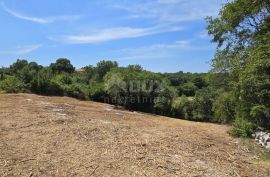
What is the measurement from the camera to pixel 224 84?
9234 millimetres

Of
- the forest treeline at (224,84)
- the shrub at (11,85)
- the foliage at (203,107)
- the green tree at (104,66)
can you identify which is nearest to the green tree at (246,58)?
the forest treeline at (224,84)

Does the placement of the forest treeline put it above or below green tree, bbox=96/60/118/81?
below

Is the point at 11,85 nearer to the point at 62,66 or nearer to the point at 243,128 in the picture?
the point at 243,128

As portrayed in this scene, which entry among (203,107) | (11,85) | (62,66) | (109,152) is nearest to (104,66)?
(62,66)

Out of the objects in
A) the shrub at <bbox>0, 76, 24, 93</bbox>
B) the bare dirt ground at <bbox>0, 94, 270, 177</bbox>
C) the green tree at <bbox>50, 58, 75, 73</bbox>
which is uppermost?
the green tree at <bbox>50, 58, 75, 73</bbox>

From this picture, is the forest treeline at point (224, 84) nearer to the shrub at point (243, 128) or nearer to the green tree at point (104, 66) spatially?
the shrub at point (243, 128)

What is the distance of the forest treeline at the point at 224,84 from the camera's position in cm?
598

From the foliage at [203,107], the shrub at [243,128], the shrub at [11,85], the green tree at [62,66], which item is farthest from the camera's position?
the green tree at [62,66]

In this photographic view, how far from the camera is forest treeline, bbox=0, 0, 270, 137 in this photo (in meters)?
5.98

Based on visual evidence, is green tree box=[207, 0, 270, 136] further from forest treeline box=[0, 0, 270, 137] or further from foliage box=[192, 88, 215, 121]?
foliage box=[192, 88, 215, 121]

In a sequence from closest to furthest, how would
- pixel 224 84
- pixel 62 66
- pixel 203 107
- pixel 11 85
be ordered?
pixel 224 84
pixel 11 85
pixel 203 107
pixel 62 66

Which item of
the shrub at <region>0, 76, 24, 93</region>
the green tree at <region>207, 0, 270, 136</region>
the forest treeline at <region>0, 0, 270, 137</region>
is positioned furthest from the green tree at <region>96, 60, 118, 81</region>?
the green tree at <region>207, 0, 270, 136</region>

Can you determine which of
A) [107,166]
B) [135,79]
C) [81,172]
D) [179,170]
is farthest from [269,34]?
[135,79]

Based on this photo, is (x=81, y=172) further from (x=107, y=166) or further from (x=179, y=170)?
(x=179, y=170)
